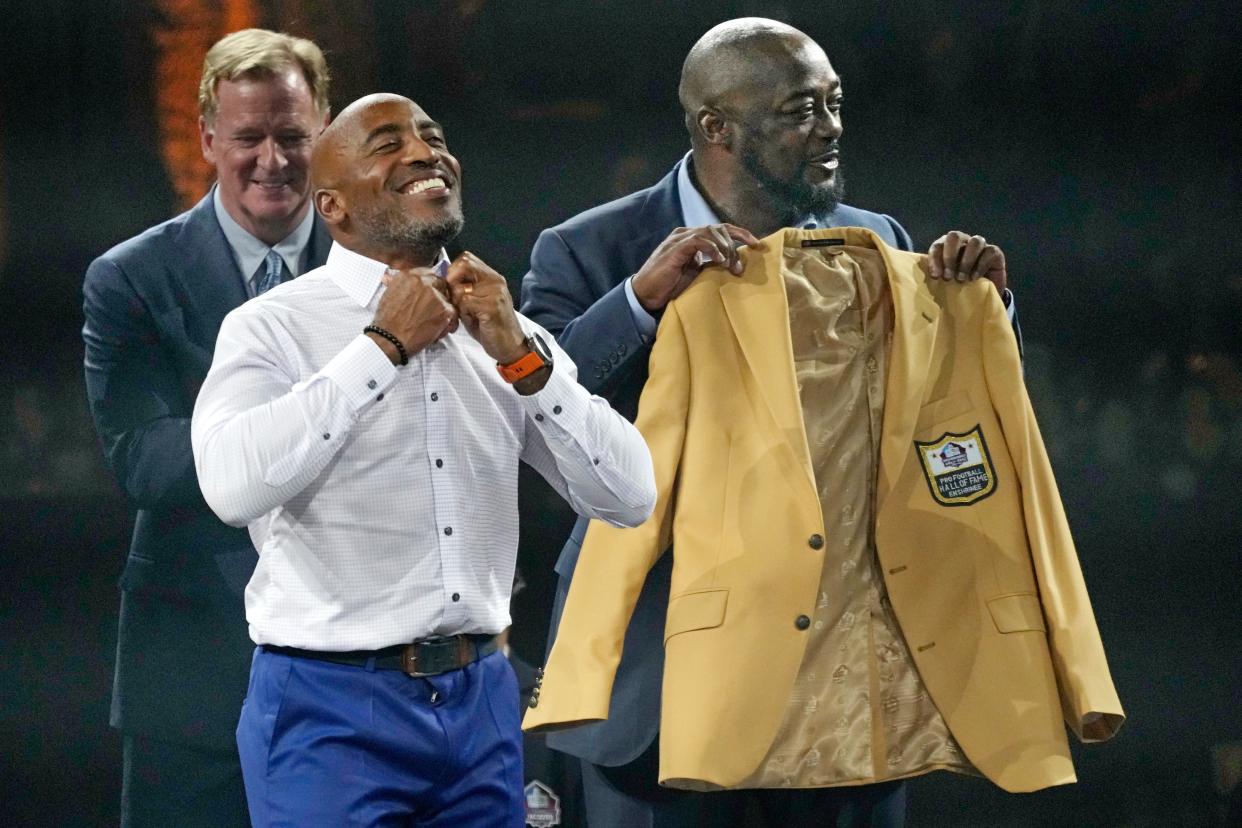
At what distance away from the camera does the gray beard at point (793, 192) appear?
3.12 meters

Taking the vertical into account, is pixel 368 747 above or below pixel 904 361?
below

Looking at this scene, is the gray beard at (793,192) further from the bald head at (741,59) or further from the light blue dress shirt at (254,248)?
the light blue dress shirt at (254,248)

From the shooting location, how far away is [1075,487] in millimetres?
3932

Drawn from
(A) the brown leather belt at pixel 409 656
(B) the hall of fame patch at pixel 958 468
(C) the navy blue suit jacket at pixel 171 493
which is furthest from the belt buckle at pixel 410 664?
(C) the navy blue suit jacket at pixel 171 493

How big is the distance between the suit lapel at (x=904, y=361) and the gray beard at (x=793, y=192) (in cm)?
19

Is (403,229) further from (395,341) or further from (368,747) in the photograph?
(368,747)

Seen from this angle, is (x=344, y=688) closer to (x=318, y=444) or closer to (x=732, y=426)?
(x=318, y=444)

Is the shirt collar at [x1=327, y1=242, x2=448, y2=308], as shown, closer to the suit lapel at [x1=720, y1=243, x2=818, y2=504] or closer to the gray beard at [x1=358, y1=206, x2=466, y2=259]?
the gray beard at [x1=358, y1=206, x2=466, y2=259]

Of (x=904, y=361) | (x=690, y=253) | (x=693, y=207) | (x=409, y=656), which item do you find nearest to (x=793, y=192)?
(x=693, y=207)

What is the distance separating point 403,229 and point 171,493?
1.14m

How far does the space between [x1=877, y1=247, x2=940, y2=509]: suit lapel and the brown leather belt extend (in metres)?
0.90

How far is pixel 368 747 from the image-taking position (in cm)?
221

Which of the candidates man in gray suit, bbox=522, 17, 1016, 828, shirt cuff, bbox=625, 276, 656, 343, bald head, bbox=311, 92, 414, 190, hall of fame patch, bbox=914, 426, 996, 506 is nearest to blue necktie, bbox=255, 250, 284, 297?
man in gray suit, bbox=522, 17, 1016, 828

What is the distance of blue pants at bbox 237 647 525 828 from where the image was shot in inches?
86.2
